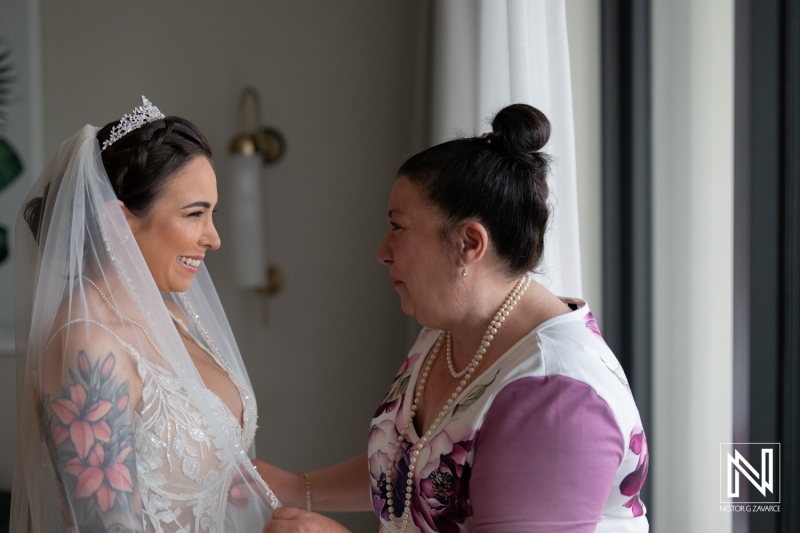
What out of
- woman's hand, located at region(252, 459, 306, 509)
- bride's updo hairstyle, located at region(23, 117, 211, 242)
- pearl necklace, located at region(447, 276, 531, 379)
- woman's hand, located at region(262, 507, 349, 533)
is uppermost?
bride's updo hairstyle, located at region(23, 117, 211, 242)

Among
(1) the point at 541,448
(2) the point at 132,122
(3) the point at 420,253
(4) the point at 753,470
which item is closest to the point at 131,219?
(2) the point at 132,122

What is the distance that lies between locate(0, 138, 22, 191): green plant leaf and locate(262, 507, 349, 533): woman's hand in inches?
82.2

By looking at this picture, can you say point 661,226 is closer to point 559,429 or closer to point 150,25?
point 559,429

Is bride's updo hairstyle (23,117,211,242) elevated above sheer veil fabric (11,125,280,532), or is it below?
above

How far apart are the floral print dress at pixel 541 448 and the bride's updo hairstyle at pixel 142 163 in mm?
699

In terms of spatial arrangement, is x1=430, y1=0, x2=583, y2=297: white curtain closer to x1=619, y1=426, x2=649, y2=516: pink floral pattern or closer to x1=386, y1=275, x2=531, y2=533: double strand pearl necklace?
x1=386, y1=275, x2=531, y2=533: double strand pearl necklace

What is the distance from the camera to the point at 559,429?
0.98m

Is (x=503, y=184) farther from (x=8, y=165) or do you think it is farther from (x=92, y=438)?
(x=8, y=165)

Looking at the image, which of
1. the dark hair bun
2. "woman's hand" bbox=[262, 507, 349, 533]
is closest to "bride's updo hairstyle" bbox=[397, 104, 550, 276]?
the dark hair bun

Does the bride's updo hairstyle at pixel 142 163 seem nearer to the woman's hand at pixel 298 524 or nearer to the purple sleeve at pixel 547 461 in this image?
the woman's hand at pixel 298 524

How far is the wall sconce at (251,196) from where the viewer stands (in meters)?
2.46

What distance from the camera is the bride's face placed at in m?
1.34

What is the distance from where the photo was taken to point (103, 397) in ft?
3.77

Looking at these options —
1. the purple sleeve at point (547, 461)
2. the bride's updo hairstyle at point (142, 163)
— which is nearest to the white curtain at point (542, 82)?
the purple sleeve at point (547, 461)
